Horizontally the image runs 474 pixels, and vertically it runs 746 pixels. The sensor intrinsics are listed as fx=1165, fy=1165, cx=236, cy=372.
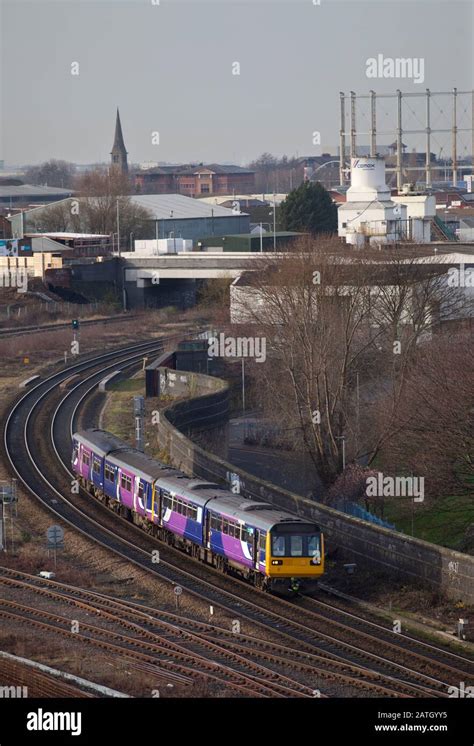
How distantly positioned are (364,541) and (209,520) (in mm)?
2796

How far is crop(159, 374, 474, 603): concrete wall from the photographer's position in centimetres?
1861

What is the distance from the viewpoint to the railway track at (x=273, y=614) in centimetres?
1531

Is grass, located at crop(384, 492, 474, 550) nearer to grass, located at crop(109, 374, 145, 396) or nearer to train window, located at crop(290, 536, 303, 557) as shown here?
train window, located at crop(290, 536, 303, 557)

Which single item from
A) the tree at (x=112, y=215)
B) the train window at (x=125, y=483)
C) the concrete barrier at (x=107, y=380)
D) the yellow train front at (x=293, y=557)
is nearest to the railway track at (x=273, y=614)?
the yellow train front at (x=293, y=557)

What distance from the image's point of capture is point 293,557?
18.5m

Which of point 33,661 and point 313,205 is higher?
point 313,205

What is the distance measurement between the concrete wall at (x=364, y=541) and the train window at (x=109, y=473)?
7.50ft

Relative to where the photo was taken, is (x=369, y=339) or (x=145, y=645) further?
(x=369, y=339)

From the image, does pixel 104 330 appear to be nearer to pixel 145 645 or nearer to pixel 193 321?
pixel 193 321

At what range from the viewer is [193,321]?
57.8 metres

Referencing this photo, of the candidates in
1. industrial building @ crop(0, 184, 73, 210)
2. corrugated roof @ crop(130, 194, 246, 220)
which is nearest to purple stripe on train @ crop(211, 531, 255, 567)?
corrugated roof @ crop(130, 194, 246, 220)

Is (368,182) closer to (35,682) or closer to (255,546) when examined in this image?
(255,546)
